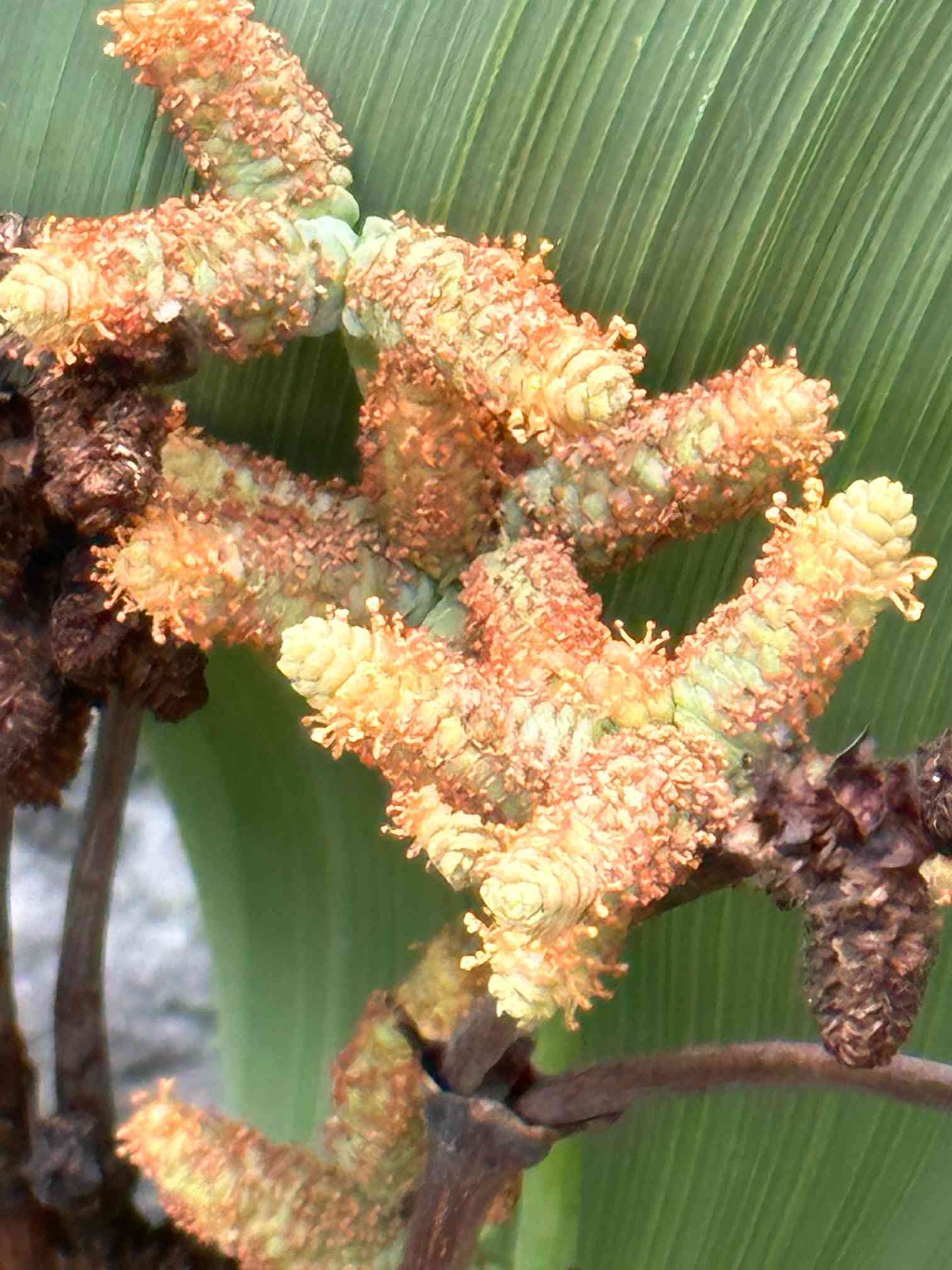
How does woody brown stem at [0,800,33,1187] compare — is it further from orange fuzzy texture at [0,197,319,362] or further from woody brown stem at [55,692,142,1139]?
orange fuzzy texture at [0,197,319,362]

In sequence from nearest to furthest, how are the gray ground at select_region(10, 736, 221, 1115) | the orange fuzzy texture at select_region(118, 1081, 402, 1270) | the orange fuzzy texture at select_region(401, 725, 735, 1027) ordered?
the orange fuzzy texture at select_region(401, 725, 735, 1027), the orange fuzzy texture at select_region(118, 1081, 402, 1270), the gray ground at select_region(10, 736, 221, 1115)

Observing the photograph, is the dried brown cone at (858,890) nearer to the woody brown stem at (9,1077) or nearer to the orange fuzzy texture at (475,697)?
the orange fuzzy texture at (475,697)

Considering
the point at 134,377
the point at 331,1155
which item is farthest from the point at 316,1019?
the point at 134,377

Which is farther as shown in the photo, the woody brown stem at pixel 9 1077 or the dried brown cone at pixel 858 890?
the woody brown stem at pixel 9 1077

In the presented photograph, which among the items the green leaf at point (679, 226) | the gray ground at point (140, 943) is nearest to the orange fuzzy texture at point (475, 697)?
the green leaf at point (679, 226)

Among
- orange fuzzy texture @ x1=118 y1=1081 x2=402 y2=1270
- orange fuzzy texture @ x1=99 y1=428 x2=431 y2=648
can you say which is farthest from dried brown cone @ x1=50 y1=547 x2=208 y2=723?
orange fuzzy texture @ x1=118 y1=1081 x2=402 y2=1270

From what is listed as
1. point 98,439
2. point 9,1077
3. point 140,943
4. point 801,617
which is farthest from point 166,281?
point 140,943
